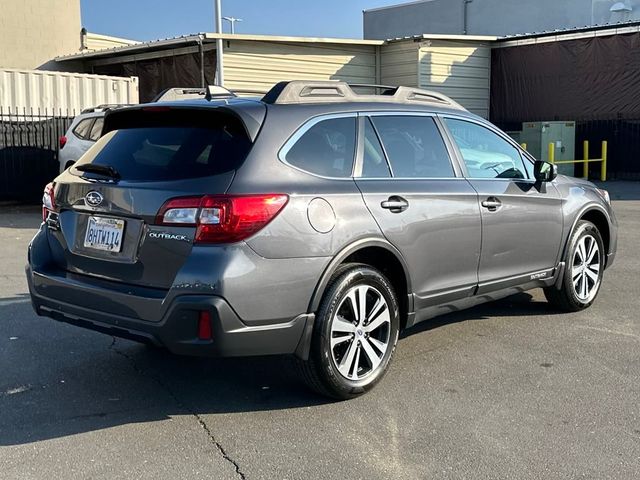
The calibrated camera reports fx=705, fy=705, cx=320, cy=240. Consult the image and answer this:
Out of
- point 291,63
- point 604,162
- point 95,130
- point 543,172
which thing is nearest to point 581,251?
point 543,172

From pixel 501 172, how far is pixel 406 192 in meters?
1.29

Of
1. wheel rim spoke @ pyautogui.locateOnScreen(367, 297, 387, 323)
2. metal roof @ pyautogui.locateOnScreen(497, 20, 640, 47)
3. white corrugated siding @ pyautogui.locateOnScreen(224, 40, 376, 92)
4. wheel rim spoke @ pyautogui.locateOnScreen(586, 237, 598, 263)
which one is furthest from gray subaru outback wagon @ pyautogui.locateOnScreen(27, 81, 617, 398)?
metal roof @ pyautogui.locateOnScreen(497, 20, 640, 47)

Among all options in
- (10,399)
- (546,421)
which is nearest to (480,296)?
(546,421)

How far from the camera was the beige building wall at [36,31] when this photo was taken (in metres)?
21.6

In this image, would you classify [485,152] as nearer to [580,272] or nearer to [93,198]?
[580,272]

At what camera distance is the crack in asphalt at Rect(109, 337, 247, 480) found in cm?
340

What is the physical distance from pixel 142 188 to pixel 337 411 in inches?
64.9

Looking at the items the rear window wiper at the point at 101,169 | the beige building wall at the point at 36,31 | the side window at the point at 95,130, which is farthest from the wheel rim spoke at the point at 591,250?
the beige building wall at the point at 36,31

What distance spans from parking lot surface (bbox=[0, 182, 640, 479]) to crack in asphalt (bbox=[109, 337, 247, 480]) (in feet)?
0.04

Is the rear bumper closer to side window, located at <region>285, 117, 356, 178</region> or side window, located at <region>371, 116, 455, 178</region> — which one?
side window, located at <region>285, 117, 356, 178</region>

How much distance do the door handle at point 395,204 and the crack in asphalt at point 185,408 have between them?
1.63m

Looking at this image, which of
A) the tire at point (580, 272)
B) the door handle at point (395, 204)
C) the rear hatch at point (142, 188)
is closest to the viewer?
the rear hatch at point (142, 188)

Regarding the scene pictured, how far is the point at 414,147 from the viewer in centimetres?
473

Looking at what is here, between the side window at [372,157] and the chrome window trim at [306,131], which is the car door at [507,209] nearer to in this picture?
the side window at [372,157]
